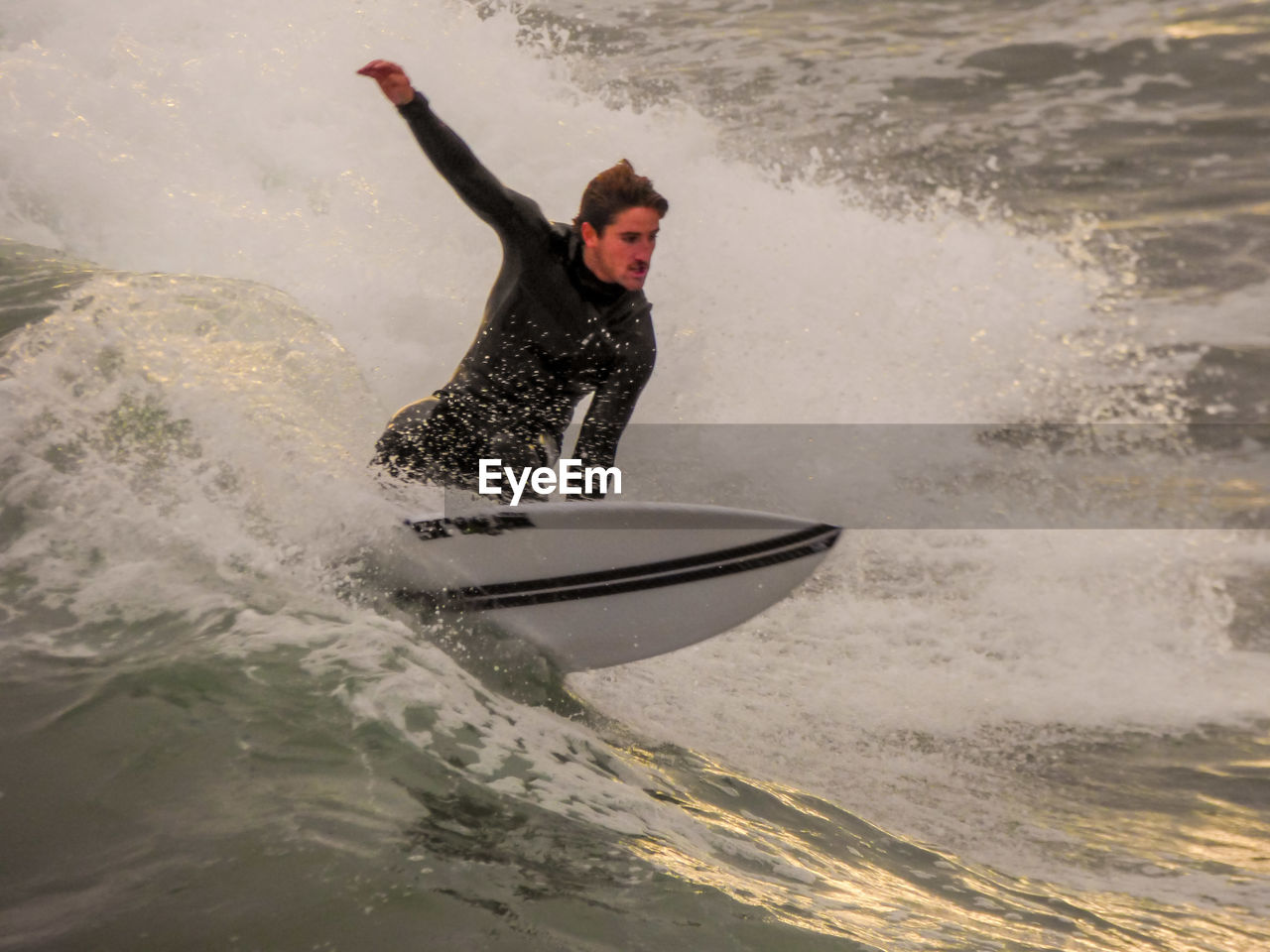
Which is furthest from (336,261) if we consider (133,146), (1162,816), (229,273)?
(1162,816)

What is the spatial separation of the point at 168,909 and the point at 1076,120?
7.60m

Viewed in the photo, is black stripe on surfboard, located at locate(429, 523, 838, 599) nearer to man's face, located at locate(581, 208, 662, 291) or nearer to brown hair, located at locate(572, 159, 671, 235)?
man's face, located at locate(581, 208, 662, 291)

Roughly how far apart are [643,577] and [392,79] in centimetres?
163

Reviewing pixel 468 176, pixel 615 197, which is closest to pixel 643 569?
pixel 615 197

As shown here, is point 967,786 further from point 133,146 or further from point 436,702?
point 133,146

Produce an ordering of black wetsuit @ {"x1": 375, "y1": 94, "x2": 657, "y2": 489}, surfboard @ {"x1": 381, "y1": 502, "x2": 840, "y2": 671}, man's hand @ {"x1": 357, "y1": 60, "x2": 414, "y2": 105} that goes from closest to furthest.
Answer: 1. man's hand @ {"x1": 357, "y1": 60, "x2": 414, "y2": 105}
2. black wetsuit @ {"x1": 375, "y1": 94, "x2": 657, "y2": 489}
3. surfboard @ {"x1": 381, "y1": 502, "x2": 840, "y2": 671}

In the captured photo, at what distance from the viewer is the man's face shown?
2.78 meters

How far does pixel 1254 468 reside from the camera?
5.25 metres

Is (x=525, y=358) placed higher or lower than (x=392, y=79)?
lower

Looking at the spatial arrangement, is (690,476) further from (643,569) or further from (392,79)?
(392,79)

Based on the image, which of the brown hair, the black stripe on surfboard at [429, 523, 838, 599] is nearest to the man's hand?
the brown hair

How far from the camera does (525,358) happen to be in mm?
3000

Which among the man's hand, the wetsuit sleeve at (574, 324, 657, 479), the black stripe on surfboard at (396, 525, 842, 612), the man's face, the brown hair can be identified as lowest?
the black stripe on surfboard at (396, 525, 842, 612)

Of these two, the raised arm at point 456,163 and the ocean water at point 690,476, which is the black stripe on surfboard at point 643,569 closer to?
the ocean water at point 690,476
